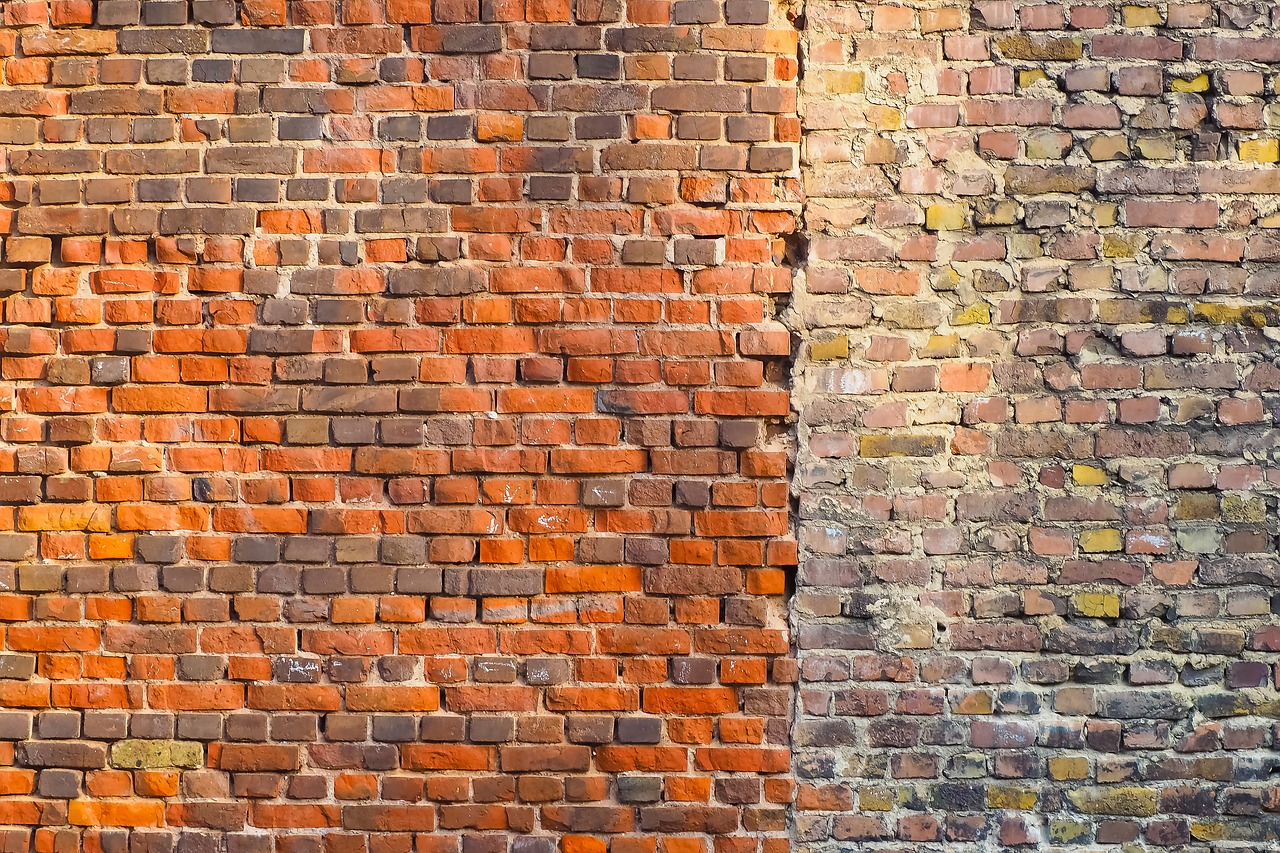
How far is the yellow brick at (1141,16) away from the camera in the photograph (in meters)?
2.28

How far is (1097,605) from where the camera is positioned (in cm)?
225

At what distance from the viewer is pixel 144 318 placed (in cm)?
227

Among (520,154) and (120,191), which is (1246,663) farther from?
(120,191)

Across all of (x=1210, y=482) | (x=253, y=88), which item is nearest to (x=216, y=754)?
(x=253, y=88)

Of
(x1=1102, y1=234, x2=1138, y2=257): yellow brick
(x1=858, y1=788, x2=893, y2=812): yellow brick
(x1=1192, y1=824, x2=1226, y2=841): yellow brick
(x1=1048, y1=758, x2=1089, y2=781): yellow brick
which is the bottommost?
(x1=1192, y1=824, x2=1226, y2=841): yellow brick

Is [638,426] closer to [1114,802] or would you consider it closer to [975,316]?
[975,316]

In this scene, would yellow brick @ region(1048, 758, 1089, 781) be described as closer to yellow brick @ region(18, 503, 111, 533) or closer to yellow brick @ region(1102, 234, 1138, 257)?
yellow brick @ region(1102, 234, 1138, 257)

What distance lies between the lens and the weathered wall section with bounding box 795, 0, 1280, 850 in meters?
2.23

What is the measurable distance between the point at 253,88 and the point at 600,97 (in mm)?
887

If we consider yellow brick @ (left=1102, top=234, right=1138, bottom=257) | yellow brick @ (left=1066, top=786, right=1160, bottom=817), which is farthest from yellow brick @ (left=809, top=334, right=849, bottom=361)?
yellow brick @ (left=1066, top=786, right=1160, bottom=817)

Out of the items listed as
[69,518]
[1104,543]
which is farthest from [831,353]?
[69,518]

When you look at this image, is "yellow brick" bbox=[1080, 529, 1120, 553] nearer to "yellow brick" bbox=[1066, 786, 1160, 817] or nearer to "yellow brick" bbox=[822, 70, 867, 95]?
"yellow brick" bbox=[1066, 786, 1160, 817]

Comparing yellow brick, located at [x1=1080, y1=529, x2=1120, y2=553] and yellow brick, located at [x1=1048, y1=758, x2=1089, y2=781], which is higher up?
yellow brick, located at [x1=1080, y1=529, x2=1120, y2=553]

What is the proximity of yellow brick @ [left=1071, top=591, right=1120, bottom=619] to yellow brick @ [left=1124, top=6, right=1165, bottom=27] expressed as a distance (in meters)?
1.45
